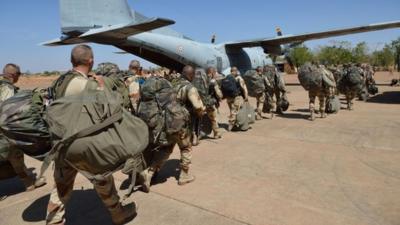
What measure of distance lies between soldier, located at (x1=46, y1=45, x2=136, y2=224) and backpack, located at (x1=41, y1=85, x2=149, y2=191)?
0.14m

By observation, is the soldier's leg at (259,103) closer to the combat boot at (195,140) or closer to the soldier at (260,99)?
the soldier at (260,99)

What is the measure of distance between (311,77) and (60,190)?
25.9 ft

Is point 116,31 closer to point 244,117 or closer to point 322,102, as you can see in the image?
point 244,117

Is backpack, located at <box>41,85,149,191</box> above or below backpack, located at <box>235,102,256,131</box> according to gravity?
above

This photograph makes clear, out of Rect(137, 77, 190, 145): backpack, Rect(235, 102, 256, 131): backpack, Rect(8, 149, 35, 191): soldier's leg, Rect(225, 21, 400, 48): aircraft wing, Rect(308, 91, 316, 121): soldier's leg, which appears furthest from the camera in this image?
Rect(225, 21, 400, 48): aircraft wing

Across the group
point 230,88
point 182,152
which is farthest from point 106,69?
point 230,88

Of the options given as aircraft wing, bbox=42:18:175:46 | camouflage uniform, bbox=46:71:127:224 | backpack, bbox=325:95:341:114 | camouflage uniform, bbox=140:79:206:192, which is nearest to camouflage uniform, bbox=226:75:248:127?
aircraft wing, bbox=42:18:175:46

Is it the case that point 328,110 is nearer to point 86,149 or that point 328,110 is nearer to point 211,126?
point 211,126

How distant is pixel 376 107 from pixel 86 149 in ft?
39.1

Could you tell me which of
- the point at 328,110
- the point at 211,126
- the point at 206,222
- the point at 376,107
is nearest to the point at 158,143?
the point at 206,222

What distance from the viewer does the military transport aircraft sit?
1149 cm

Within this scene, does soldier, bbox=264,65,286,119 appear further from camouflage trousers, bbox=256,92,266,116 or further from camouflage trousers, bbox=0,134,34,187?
camouflage trousers, bbox=0,134,34,187

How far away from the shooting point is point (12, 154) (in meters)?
4.48

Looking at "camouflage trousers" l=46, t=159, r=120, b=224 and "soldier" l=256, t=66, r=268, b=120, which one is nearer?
"camouflage trousers" l=46, t=159, r=120, b=224
